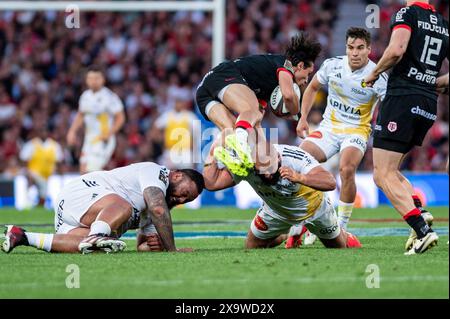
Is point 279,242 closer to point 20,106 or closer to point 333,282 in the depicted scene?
point 333,282

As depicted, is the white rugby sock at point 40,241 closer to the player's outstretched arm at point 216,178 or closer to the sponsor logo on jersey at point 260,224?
the player's outstretched arm at point 216,178

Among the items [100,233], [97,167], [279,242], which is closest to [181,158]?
[97,167]

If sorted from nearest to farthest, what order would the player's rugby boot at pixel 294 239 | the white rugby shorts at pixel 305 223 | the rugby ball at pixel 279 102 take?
the white rugby shorts at pixel 305 223, the player's rugby boot at pixel 294 239, the rugby ball at pixel 279 102

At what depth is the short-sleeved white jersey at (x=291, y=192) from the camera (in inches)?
348

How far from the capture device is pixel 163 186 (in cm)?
886

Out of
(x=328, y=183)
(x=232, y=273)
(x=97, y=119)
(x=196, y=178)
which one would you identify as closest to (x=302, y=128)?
(x=196, y=178)

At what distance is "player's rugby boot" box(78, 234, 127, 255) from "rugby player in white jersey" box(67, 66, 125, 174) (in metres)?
8.81

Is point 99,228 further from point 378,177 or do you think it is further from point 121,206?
point 378,177

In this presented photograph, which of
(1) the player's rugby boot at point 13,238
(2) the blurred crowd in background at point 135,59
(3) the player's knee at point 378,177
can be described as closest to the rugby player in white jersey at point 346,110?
(3) the player's knee at point 378,177

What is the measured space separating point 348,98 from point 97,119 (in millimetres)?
7080

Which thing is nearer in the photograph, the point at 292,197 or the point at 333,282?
the point at 333,282

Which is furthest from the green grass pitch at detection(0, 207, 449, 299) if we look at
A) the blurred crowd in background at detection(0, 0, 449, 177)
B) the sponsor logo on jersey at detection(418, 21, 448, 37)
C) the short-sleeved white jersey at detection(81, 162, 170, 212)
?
the blurred crowd in background at detection(0, 0, 449, 177)

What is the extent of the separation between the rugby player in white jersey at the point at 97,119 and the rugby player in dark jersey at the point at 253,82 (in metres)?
7.45
